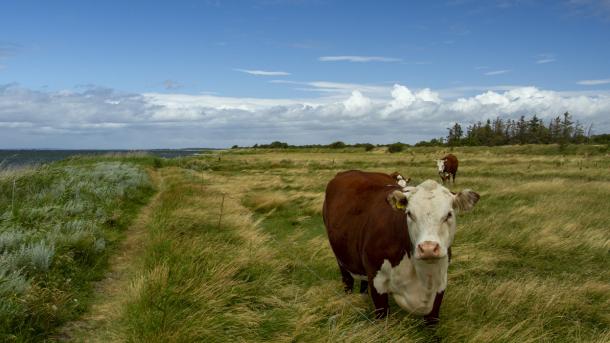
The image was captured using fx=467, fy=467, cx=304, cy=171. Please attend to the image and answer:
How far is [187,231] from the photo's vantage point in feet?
29.0

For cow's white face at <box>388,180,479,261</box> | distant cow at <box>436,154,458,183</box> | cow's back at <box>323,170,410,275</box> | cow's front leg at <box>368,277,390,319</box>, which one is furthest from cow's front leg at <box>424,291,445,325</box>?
distant cow at <box>436,154,458,183</box>

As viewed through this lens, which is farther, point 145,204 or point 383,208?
point 145,204

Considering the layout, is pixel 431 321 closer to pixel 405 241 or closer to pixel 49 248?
pixel 405 241

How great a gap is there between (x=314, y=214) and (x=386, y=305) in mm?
8938

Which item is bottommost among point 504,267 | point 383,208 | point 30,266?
point 504,267

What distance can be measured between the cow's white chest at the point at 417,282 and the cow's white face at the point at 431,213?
0.30m

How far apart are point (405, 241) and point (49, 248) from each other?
17.0ft

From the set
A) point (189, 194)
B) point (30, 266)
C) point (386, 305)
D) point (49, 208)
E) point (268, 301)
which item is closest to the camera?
point (386, 305)

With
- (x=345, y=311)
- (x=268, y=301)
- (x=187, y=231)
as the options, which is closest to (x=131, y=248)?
(x=187, y=231)

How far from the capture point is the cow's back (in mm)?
4827

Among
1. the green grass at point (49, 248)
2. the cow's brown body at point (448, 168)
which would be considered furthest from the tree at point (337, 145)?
the green grass at point (49, 248)

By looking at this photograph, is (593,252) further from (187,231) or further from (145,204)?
(145,204)

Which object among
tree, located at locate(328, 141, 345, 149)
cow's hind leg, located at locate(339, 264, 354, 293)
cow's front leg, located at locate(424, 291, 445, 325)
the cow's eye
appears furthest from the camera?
tree, located at locate(328, 141, 345, 149)

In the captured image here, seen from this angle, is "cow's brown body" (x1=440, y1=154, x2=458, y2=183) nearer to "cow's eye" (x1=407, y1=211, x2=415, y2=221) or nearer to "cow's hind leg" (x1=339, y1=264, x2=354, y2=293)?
"cow's hind leg" (x1=339, y1=264, x2=354, y2=293)
